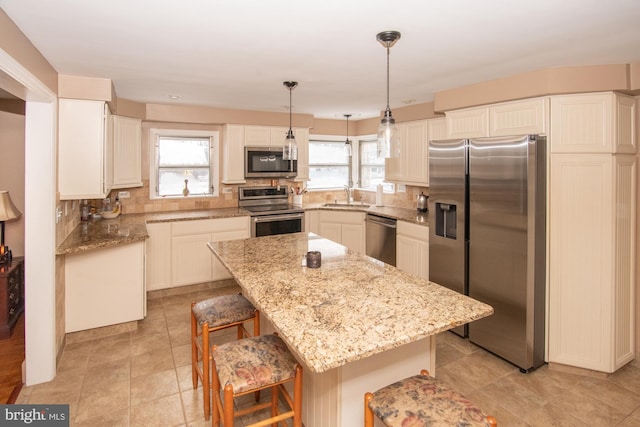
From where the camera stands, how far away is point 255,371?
169 centimetres

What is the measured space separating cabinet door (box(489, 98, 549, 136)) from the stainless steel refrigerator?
145mm

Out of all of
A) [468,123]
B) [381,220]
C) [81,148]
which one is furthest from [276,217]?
[468,123]

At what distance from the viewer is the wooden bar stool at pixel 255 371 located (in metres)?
1.63

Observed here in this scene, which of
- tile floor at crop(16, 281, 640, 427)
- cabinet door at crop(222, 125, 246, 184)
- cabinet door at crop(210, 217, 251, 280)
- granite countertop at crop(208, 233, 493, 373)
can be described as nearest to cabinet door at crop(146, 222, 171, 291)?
cabinet door at crop(210, 217, 251, 280)

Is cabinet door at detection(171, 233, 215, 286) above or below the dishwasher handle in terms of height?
below

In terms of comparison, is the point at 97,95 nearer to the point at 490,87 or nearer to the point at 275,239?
the point at 275,239

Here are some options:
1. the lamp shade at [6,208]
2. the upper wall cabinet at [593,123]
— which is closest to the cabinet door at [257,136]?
the lamp shade at [6,208]

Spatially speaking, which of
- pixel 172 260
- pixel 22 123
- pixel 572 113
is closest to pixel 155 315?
pixel 172 260

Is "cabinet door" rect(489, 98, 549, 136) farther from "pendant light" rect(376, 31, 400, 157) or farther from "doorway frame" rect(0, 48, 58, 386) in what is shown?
"doorway frame" rect(0, 48, 58, 386)

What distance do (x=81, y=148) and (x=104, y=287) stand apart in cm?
124

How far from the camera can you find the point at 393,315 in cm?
160

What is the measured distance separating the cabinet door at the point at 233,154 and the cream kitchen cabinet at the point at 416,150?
2.07 meters

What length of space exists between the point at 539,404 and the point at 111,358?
319 centimetres

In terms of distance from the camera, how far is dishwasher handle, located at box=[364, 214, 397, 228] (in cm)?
439
